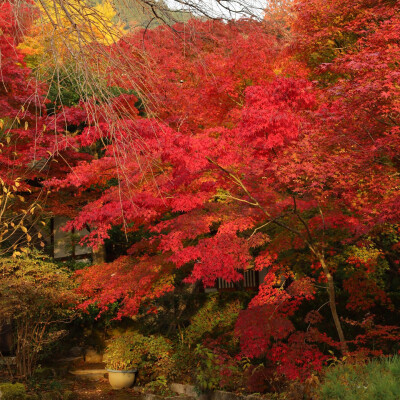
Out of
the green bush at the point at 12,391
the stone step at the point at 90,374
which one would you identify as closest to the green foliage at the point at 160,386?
the stone step at the point at 90,374

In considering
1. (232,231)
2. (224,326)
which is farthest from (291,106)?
(224,326)

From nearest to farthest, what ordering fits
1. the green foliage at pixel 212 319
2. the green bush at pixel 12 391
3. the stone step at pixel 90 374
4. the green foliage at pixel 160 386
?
the green bush at pixel 12 391 < the green foliage at pixel 160 386 < the stone step at pixel 90 374 < the green foliage at pixel 212 319

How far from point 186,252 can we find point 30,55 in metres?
12.1

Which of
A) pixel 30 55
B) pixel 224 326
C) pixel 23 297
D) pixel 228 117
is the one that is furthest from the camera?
pixel 30 55

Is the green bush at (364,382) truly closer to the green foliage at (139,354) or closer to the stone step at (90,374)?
the green foliage at (139,354)

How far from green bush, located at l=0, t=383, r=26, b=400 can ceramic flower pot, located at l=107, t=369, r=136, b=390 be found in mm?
2126

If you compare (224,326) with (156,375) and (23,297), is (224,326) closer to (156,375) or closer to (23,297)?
(156,375)

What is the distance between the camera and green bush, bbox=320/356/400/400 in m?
4.58

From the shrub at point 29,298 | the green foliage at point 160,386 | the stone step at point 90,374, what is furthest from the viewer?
the stone step at point 90,374

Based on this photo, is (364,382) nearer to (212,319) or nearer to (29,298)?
(212,319)

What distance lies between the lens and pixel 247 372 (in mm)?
8609

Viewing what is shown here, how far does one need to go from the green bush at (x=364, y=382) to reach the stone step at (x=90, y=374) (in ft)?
23.1

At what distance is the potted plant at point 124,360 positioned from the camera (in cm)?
1023

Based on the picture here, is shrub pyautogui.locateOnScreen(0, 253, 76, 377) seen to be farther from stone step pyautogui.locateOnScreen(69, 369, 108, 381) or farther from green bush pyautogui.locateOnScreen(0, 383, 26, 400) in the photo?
stone step pyautogui.locateOnScreen(69, 369, 108, 381)
